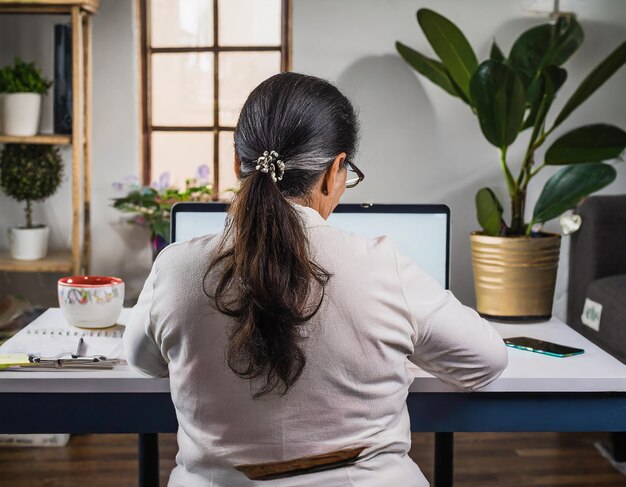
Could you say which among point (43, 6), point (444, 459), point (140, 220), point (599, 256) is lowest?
point (444, 459)

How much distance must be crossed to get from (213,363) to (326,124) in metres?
0.38

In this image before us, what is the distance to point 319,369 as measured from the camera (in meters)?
1.13

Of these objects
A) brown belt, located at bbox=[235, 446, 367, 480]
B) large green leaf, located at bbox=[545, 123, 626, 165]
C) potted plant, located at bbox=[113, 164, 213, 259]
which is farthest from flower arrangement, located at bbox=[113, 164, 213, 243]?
brown belt, located at bbox=[235, 446, 367, 480]

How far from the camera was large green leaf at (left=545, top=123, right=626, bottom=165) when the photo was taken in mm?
2326

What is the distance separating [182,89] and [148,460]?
1.84m

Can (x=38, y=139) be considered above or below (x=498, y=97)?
below

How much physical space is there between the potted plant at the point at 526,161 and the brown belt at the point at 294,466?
107 centimetres

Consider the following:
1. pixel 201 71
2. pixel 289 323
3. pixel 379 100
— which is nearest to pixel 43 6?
pixel 201 71

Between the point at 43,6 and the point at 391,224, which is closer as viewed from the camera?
the point at 391,224

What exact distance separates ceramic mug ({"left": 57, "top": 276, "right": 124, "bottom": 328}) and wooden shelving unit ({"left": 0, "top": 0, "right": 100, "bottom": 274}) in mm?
1201

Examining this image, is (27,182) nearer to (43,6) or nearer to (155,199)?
(155,199)

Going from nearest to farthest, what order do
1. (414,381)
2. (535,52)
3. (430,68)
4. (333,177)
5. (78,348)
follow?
(333,177) → (414,381) → (78,348) → (535,52) → (430,68)

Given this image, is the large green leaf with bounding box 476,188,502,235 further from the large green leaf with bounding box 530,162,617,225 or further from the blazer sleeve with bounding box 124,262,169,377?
the blazer sleeve with bounding box 124,262,169,377

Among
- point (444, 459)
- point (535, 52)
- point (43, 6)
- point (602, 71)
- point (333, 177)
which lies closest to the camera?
point (333, 177)
